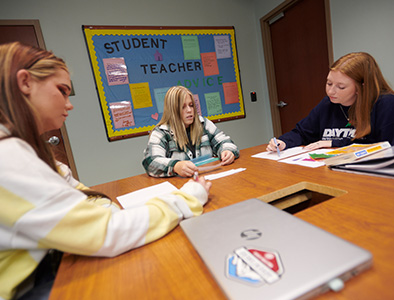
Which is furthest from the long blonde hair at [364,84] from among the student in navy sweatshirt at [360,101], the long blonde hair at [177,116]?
the long blonde hair at [177,116]

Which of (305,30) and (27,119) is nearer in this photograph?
(27,119)

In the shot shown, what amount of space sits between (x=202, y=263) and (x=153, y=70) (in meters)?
2.37

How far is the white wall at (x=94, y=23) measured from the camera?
6.95 feet

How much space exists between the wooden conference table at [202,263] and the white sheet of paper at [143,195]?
0.25 m

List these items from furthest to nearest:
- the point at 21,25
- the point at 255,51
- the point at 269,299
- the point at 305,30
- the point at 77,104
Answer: the point at 255,51
the point at 305,30
the point at 77,104
the point at 21,25
the point at 269,299

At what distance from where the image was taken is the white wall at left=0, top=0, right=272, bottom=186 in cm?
212

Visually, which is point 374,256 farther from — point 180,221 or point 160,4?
point 160,4

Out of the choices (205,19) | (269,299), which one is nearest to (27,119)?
(269,299)

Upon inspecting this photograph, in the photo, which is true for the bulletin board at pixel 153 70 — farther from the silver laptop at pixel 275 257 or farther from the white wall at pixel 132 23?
the silver laptop at pixel 275 257

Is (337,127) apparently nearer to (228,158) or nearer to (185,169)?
(228,158)

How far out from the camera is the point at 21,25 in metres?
2.03

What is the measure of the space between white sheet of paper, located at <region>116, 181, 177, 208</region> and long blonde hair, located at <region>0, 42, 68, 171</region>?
0.33 metres

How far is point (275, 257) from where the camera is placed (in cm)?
36

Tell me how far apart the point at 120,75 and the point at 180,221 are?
2.15m
